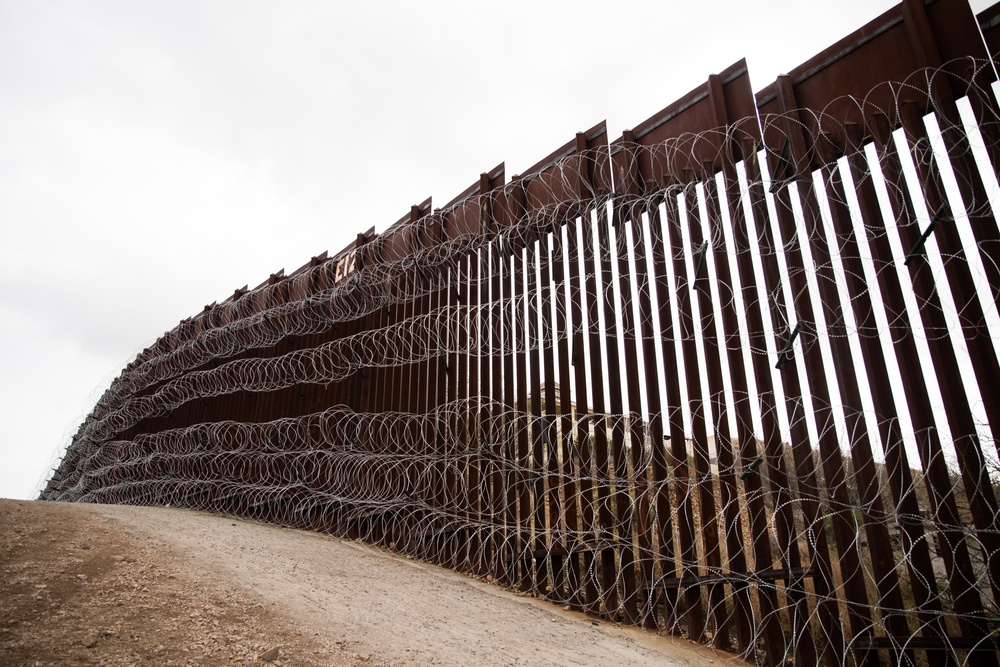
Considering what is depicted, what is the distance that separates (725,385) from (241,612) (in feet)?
9.48

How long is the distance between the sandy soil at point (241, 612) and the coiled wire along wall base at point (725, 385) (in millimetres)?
603

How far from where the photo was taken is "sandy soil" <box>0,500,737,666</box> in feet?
7.72

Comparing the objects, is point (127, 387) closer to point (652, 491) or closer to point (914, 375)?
point (652, 491)

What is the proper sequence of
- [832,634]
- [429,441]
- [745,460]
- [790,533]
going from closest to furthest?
[832,634] → [790,533] → [745,460] → [429,441]

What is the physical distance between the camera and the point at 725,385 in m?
3.69

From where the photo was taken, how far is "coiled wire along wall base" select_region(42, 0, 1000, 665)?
3.02 meters

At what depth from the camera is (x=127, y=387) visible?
1194 cm

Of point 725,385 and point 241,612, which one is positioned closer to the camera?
point 241,612

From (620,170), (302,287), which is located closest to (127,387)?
(302,287)

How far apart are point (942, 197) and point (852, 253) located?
499 mm

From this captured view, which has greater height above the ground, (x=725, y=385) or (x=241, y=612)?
(x=725, y=385)

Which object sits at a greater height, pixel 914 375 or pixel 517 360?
pixel 517 360

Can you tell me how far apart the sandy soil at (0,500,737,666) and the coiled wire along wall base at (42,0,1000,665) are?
603 mm

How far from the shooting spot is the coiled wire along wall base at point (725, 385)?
9.89 ft
